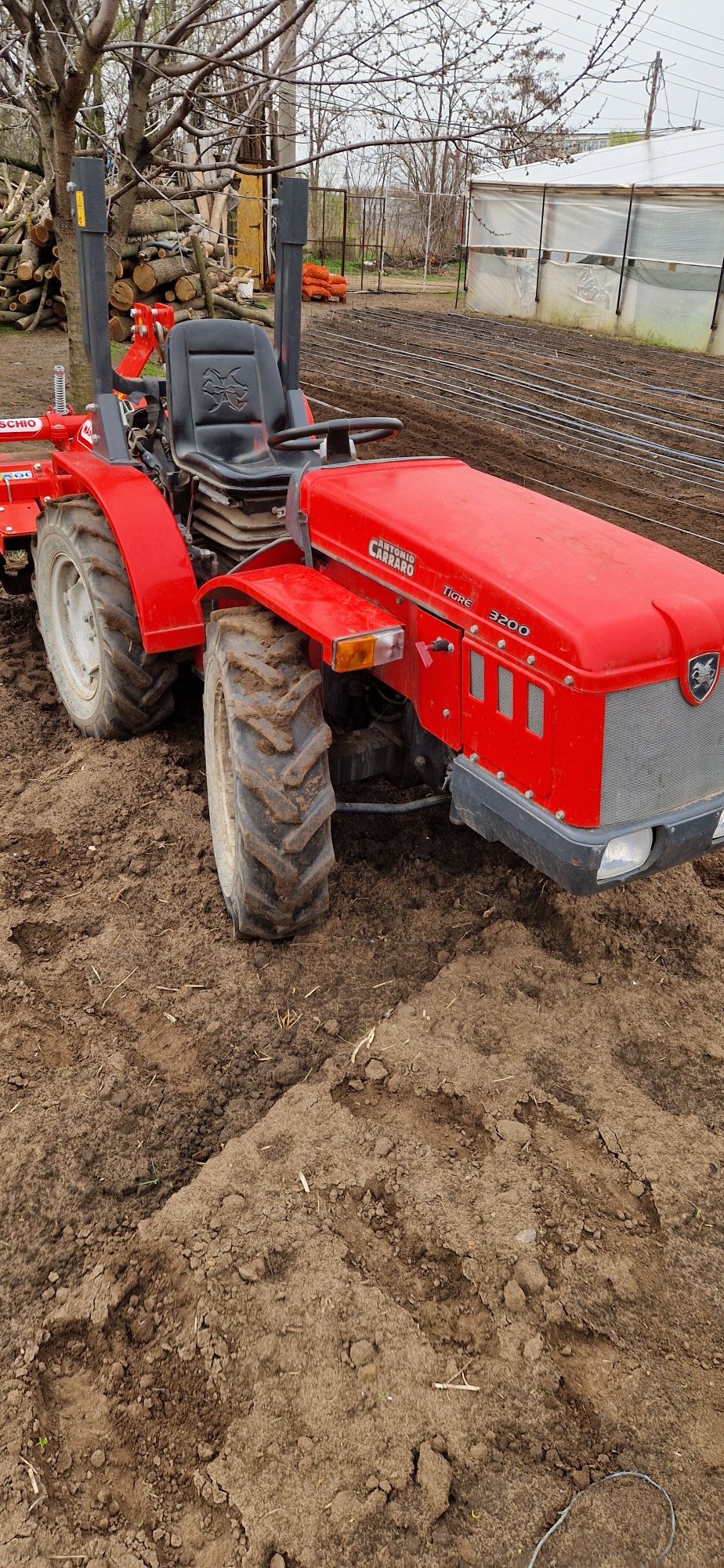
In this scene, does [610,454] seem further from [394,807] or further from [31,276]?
[31,276]

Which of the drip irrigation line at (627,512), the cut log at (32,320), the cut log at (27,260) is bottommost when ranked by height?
the drip irrigation line at (627,512)

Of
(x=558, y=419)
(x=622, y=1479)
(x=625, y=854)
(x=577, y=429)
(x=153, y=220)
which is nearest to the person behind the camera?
(x=622, y=1479)

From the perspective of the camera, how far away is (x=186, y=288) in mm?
14648

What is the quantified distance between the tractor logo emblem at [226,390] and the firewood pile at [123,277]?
33.8ft

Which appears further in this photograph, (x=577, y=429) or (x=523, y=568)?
(x=577, y=429)

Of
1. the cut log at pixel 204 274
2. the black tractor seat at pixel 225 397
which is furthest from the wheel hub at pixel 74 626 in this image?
the cut log at pixel 204 274

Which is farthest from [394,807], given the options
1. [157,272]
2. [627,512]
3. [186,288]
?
[186,288]

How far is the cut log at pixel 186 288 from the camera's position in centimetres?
1465

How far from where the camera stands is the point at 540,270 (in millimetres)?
20875

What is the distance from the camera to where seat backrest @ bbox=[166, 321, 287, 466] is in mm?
4309

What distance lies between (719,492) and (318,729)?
710cm

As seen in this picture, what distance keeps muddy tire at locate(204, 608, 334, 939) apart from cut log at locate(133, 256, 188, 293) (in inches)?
489

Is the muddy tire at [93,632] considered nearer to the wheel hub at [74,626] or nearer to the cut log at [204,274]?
the wheel hub at [74,626]

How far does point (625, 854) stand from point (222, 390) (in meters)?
2.59
